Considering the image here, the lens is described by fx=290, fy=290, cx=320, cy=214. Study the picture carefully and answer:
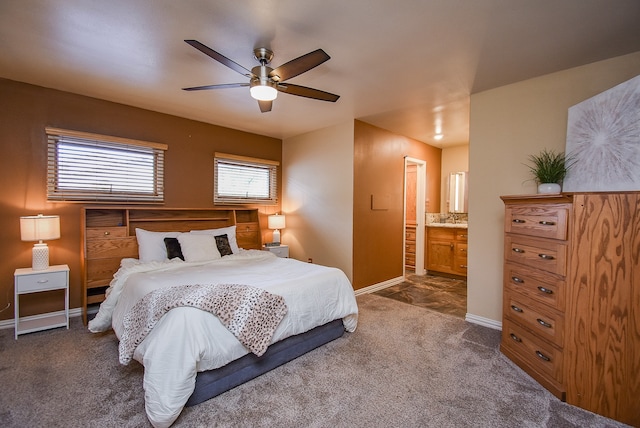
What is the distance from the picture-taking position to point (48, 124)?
10.4ft

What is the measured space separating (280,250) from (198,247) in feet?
5.03

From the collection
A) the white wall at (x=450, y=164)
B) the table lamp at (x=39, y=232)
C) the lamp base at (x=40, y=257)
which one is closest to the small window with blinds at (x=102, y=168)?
the table lamp at (x=39, y=232)

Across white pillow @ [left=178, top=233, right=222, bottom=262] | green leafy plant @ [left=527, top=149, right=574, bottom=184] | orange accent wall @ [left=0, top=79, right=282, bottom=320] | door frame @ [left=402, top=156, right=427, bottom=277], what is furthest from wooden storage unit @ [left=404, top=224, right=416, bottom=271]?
orange accent wall @ [left=0, top=79, right=282, bottom=320]

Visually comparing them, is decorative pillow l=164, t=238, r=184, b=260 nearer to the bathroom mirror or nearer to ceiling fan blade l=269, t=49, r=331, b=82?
ceiling fan blade l=269, t=49, r=331, b=82

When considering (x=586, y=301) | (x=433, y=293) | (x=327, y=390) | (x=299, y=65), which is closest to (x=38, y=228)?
(x=299, y=65)

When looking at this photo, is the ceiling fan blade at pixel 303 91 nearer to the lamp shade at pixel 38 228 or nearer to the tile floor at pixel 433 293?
the lamp shade at pixel 38 228

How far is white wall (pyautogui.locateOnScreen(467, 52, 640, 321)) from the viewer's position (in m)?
2.58

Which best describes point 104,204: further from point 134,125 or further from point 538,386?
point 538,386

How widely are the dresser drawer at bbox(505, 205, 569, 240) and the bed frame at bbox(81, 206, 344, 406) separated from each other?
1.82m

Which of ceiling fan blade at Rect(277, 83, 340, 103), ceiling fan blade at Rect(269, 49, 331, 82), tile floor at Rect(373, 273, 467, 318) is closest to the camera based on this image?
ceiling fan blade at Rect(269, 49, 331, 82)

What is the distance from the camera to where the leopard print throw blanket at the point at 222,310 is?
6.40 ft

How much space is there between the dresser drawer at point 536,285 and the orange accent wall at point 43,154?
402 cm

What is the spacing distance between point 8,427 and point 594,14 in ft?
14.4

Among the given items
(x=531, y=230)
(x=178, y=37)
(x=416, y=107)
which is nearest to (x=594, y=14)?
(x=531, y=230)
